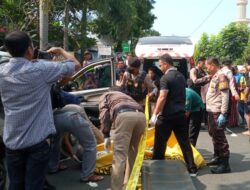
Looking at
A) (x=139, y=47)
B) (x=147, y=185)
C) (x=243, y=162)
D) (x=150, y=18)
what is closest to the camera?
(x=147, y=185)

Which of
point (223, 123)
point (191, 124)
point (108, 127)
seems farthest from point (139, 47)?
point (108, 127)

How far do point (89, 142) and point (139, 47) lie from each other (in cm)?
610

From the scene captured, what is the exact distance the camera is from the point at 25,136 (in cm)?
332

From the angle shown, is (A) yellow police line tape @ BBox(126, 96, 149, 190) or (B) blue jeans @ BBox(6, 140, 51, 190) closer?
(B) blue jeans @ BBox(6, 140, 51, 190)

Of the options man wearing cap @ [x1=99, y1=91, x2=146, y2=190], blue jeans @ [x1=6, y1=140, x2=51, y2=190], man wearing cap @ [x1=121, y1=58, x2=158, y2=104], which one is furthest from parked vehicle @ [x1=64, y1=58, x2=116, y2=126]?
blue jeans @ [x1=6, y1=140, x2=51, y2=190]

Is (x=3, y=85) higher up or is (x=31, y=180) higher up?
(x=3, y=85)

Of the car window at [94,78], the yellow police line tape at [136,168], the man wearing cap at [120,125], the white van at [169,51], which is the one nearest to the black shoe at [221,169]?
the yellow police line tape at [136,168]

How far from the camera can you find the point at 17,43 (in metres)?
3.29

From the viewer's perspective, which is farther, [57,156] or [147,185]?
[57,156]

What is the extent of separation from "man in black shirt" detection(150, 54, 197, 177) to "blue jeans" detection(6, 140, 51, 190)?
9.59ft

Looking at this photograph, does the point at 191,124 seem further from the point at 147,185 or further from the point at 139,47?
the point at 139,47

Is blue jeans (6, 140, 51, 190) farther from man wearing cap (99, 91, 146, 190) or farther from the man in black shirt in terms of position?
the man in black shirt

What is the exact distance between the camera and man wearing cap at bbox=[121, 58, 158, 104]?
244 inches

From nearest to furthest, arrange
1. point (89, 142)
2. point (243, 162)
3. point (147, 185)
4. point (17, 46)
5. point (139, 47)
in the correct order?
point (17, 46)
point (147, 185)
point (89, 142)
point (243, 162)
point (139, 47)
